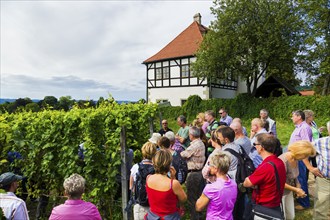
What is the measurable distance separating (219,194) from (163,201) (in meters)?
0.64

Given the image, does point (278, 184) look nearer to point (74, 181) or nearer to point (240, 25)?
point (74, 181)

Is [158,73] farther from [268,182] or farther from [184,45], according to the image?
[268,182]

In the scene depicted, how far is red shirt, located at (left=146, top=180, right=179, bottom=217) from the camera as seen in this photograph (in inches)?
108

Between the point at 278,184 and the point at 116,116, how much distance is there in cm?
282

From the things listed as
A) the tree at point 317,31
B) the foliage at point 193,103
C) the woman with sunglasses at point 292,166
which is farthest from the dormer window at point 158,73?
the woman with sunglasses at point 292,166

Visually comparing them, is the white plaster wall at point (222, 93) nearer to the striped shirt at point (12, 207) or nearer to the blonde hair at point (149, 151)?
the blonde hair at point (149, 151)

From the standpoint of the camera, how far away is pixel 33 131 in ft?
16.4

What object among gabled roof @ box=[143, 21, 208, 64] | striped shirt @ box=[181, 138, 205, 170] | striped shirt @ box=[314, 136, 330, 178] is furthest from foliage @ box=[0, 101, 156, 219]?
gabled roof @ box=[143, 21, 208, 64]

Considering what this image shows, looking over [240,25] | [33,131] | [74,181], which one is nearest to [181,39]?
[240,25]

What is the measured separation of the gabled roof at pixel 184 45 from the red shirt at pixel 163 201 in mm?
22602

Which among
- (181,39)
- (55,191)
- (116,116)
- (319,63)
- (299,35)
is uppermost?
(181,39)

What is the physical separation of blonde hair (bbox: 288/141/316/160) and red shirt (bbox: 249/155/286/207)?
1.77 ft

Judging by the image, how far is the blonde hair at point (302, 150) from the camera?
130 inches

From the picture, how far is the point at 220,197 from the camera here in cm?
278
